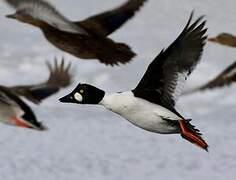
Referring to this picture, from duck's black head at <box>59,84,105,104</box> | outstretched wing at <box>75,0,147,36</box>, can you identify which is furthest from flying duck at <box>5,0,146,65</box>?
duck's black head at <box>59,84,105,104</box>

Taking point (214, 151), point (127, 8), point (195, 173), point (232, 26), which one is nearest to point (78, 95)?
point (127, 8)

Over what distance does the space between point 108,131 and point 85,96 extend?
1279mm

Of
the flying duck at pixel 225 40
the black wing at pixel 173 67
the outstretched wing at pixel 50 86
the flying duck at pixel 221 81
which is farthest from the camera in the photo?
the flying duck at pixel 225 40

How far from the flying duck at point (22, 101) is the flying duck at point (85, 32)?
9cm

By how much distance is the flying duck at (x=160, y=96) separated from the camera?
55.8 inches

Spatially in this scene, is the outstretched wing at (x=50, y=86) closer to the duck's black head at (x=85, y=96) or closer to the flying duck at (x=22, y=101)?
the flying duck at (x=22, y=101)

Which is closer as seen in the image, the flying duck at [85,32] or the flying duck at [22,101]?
the flying duck at [22,101]

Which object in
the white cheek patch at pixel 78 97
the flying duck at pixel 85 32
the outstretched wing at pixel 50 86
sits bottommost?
the white cheek patch at pixel 78 97

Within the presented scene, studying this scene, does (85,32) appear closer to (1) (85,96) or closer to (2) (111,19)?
(2) (111,19)

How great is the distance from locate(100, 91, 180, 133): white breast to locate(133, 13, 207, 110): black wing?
0.01m

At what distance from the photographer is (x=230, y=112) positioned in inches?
112

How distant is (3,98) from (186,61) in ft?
1.59

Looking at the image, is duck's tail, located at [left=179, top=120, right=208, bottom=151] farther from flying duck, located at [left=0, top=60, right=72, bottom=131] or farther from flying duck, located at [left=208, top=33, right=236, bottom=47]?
flying duck, located at [left=208, top=33, right=236, bottom=47]

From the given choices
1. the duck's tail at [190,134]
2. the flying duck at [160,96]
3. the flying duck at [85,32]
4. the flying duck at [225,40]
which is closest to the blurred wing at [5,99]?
the flying duck at [85,32]
